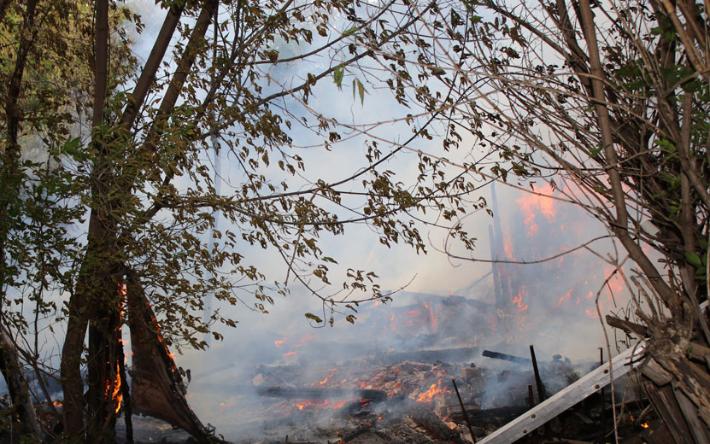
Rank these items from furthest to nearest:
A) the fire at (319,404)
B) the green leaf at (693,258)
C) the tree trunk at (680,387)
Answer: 1. the fire at (319,404)
2. the green leaf at (693,258)
3. the tree trunk at (680,387)

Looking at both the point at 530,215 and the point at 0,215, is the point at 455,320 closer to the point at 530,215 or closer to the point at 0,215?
the point at 530,215

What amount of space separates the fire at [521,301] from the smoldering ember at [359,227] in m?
0.10

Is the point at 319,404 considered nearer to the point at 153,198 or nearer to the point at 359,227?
the point at 359,227

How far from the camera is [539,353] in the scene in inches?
442

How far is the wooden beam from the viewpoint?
3479 mm

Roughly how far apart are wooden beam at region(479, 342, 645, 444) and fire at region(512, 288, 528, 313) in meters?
8.44

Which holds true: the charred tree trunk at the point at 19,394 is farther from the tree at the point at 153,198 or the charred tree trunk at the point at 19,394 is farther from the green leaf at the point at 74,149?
the green leaf at the point at 74,149

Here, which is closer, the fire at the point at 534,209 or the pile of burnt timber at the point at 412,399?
the pile of burnt timber at the point at 412,399

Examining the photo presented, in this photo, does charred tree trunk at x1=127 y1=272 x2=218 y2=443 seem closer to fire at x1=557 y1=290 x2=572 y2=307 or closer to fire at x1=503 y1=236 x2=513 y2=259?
fire at x1=557 y1=290 x2=572 y2=307

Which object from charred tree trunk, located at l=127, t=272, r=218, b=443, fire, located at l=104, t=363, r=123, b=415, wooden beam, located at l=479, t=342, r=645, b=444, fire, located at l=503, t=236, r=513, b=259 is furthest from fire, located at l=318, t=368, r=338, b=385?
wooden beam, located at l=479, t=342, r=645, b=444

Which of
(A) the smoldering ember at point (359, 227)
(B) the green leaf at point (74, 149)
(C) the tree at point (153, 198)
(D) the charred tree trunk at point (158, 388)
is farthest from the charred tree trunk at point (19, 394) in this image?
(B) the green leaf at point (74, 149)

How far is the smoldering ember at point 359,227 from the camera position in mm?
2391

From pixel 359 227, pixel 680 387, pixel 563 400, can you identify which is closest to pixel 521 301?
pixel 359 227

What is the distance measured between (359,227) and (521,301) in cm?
392
